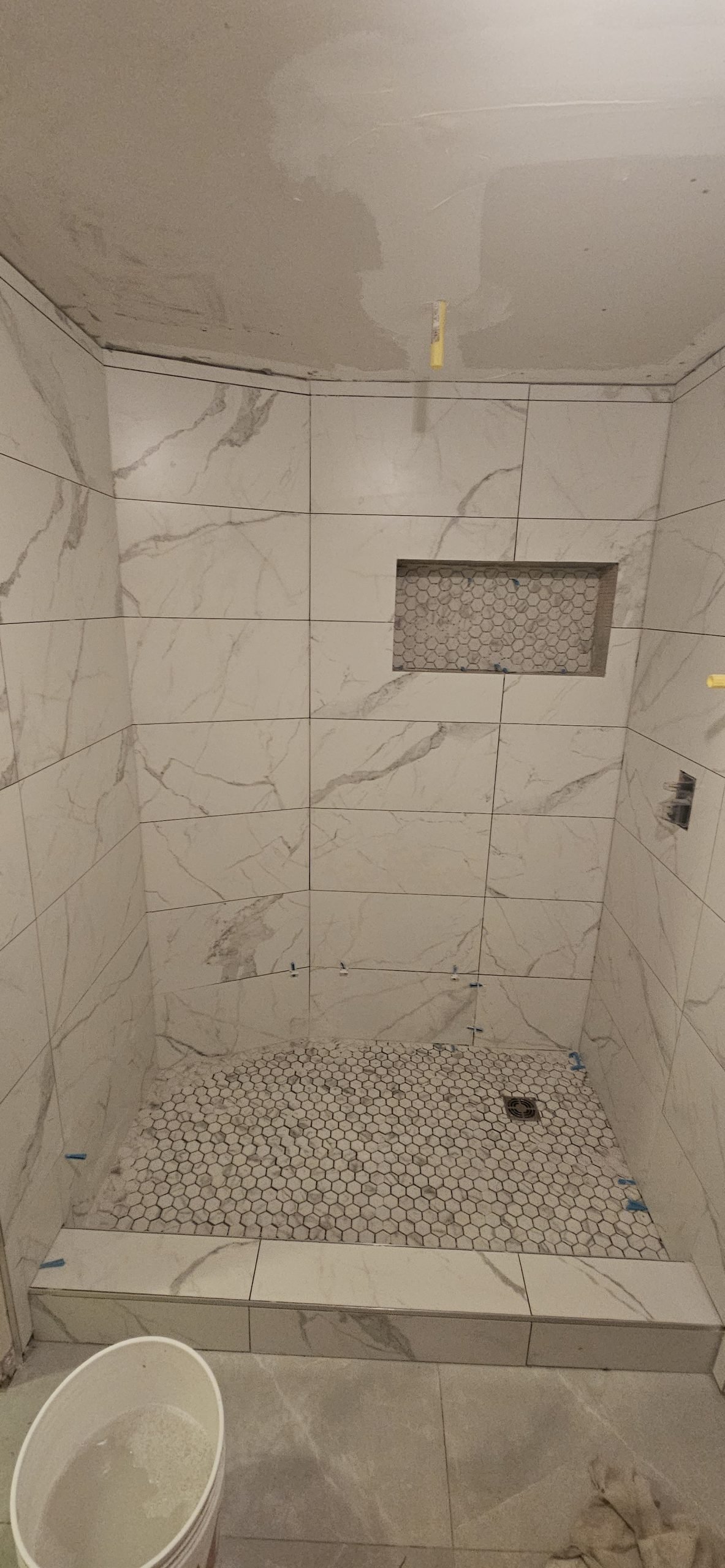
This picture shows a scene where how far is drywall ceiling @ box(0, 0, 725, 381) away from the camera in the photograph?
77 cm

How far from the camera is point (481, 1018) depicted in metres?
2.44

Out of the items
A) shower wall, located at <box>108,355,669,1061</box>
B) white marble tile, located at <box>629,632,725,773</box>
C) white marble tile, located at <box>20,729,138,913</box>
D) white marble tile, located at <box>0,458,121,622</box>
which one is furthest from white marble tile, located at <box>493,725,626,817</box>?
white marble tile, located at <box>0,458,121,622</box>

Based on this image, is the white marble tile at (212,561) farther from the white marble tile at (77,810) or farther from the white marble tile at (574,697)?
the white marble tile at (574,697)

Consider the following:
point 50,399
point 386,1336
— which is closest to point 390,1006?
point 386,1336

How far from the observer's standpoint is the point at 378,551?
1996mm

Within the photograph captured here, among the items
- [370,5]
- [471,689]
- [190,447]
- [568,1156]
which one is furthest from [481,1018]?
[370,5]

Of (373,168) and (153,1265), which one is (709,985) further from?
(373,168)

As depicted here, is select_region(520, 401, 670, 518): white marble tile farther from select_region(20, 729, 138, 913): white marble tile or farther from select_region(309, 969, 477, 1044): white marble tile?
select_region(309, 969, 477, 1044): white marble tile

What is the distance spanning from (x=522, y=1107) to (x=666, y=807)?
44.0 inches

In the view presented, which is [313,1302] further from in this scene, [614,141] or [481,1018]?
[614,141]

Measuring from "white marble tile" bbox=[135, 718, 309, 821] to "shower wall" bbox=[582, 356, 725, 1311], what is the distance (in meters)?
1.06

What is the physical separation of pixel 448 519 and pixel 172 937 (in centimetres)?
158

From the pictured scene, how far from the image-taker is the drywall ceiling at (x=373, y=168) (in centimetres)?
77

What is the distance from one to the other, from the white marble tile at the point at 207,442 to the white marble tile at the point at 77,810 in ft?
2.36
